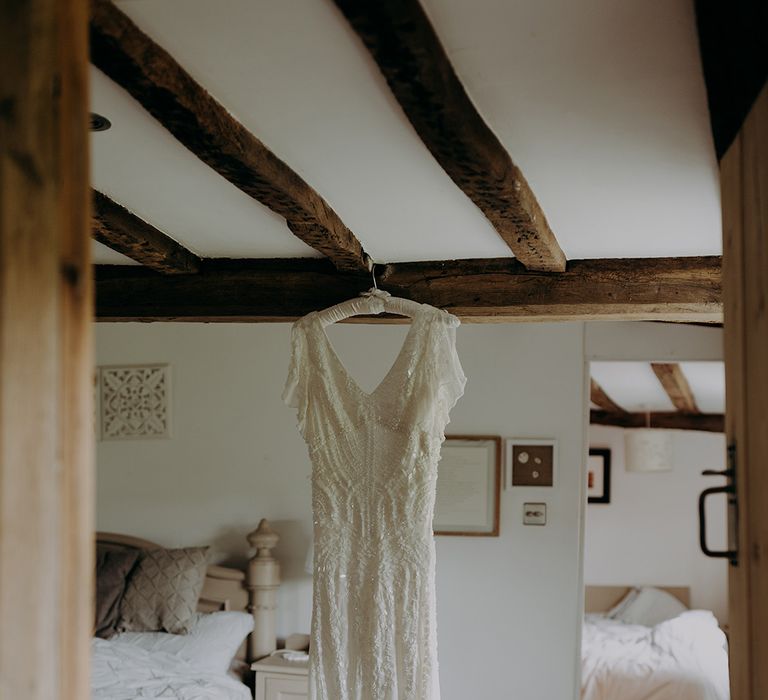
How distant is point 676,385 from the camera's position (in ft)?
22.5

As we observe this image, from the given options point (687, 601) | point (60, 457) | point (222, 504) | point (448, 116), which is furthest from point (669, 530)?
point (60, 457)

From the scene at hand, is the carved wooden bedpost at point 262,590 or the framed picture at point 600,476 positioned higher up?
the framed picture at point 600,476

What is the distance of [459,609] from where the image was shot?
4.77m

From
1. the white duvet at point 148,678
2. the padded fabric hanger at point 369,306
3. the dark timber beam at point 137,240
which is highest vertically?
the dark timber beam at point 137,240

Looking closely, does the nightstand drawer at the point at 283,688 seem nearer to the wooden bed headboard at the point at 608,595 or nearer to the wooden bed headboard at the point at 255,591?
the wooden bed headboard at the point at 255,591

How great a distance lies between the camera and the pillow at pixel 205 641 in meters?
4.34

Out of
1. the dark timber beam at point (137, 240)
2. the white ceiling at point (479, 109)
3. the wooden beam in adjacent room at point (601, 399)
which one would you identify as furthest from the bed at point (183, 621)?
the wooden beam in adjacent room at point (601, 399)

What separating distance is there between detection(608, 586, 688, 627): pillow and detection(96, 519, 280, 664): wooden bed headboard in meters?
3.94

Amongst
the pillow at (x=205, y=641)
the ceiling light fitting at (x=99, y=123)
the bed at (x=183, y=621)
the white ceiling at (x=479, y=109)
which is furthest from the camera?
the pillow at (x=205, y=641)

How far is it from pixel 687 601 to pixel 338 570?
605 cm

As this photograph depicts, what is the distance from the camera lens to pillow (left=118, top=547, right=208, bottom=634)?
14.7 feet

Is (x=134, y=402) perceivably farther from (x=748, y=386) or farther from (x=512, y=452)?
(x=748, y=386)

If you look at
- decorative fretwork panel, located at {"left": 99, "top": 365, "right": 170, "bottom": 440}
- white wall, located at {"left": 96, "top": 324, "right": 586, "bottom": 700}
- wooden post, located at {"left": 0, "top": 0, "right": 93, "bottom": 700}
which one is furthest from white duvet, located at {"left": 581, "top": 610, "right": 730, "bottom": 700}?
wooden post, located at {"left": 0, "top": 0, "right": 93, "bottom": 700}

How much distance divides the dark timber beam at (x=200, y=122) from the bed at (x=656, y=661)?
339 cm
